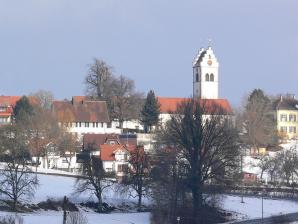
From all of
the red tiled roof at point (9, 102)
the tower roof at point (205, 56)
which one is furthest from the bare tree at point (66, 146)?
the tower roof at point (205, 56)

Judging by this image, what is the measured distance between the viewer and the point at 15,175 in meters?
62.7

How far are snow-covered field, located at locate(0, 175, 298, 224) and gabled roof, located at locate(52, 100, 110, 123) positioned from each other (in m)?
31.5

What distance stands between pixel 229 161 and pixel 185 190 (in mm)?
4155

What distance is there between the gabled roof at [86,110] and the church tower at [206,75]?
83.3ft

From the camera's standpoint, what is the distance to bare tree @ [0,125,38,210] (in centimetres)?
6234

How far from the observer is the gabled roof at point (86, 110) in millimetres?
108438

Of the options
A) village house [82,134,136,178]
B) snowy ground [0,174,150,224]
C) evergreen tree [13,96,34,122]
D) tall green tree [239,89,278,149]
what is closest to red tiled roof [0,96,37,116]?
evergreen tree [13,96,34,122]

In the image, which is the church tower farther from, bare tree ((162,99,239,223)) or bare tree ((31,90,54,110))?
bare tree ((162,99,239,223))

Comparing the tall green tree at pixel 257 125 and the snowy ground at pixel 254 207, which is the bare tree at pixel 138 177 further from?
the tall green tree at pixel 257 125

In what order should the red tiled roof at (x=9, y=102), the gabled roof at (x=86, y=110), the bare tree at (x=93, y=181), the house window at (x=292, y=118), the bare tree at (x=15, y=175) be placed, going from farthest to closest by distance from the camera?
1. the house window at (x=292, y=118)
2. the red tiled roof at (x=9, y=102)
3. the gabled roof at (x=86, y=110)
4. the bare tree at (x=93, y=181)
5. the bare tree at (x=15, y=175)

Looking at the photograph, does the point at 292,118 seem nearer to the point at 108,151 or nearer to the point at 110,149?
the point at 110,149

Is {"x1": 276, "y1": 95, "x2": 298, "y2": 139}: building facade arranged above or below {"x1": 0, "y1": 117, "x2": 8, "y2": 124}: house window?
above

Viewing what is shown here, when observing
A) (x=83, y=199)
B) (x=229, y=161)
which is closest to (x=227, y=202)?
(x=229, y=161)

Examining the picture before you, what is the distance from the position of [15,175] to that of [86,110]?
4728 centimetres
